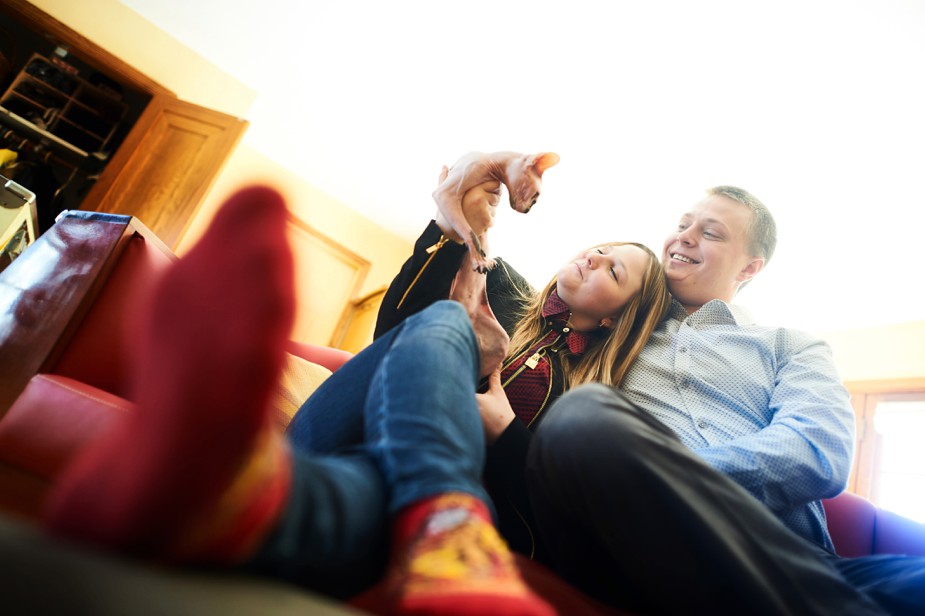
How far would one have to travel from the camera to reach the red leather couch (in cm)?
65

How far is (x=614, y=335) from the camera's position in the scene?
0.97 metres

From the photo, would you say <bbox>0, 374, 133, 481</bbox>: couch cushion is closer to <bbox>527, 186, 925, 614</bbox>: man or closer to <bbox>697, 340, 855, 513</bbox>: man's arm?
<bbox>527, 186, 925, 614</bbox>: man

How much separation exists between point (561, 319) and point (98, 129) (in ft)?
13.3

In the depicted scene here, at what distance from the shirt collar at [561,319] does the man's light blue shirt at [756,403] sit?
0.40ft

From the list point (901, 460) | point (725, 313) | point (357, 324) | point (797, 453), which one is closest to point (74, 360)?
point (797, 453)

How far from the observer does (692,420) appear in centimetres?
83

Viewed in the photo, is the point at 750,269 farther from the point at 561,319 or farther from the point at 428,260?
the point at 428,260

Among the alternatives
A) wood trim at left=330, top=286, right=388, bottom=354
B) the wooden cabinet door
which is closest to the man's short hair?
the wooden cabinet door

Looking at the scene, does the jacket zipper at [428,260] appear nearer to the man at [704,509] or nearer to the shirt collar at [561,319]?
the shirt collar at [561,319]

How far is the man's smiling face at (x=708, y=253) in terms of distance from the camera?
115 cm

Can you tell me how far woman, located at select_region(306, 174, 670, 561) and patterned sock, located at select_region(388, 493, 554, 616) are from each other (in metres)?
0.36

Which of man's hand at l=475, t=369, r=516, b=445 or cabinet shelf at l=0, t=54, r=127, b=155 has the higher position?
cabinet shelf at l=0, t=54, r=127, b=155

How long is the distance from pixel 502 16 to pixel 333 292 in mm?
3042

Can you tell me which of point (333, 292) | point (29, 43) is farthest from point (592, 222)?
point (29, 43)
